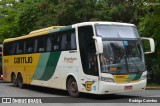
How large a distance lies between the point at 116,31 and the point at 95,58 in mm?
1580

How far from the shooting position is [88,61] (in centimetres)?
1691

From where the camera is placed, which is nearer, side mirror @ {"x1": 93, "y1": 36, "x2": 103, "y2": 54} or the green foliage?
side mirror @ {"x1": 93, "y1": 36, "x2": 103, "y2": 54}

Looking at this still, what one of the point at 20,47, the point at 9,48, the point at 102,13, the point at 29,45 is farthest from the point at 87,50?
the point at 102,13

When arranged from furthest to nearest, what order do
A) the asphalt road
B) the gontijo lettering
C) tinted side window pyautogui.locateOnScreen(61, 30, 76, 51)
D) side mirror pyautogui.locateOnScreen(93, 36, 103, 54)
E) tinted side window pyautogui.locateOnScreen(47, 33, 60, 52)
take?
the gontijo lettering
tinted side window pyautogui.locateOnScreen(47, 33, 60, 52)
tinted side window pyautogui.locateOnScreen(61, 30, 76, 51)
the asphalt road
side mirror pyautogui.locateOnScreen(93, 36, 103, 54)

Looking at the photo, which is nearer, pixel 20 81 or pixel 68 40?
pixel 68 40

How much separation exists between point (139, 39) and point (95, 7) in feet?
47.1

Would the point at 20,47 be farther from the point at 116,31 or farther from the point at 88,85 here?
the point at 116,31

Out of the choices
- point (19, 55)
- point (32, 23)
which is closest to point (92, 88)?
point (19, 55)

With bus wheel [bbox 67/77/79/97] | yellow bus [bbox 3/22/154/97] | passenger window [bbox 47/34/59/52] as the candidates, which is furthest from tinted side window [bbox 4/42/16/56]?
bus wheel [bbox 67/77/79/97]

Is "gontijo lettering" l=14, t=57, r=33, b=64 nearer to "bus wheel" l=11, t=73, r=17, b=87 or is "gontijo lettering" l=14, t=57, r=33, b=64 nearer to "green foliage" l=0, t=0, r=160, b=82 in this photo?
"bus wheel" l=11, t=73, r=17, b=87

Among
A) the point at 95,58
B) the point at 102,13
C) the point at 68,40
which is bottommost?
the point at 95,58

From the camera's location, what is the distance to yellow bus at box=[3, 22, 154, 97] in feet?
53.0

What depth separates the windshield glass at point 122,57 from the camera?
1617 centimetres

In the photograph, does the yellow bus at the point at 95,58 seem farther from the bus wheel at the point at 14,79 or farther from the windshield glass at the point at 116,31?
the bus wheel at the point at 14,79
